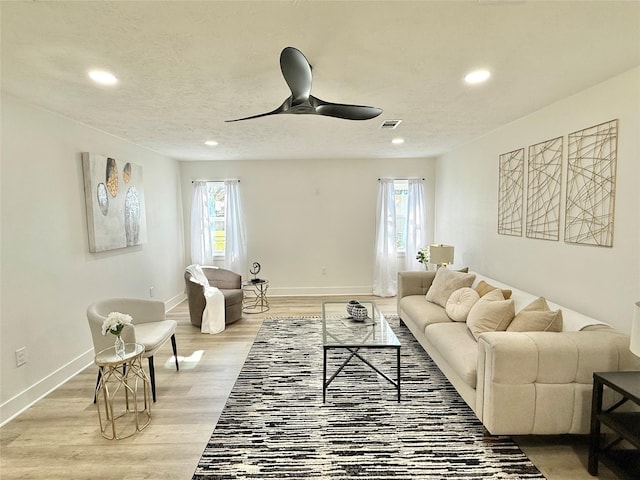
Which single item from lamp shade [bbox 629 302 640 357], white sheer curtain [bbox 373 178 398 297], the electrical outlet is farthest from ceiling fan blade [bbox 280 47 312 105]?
white sheer curtain [bbox 373 178 398 297]

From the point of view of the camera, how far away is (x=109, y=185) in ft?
11.6

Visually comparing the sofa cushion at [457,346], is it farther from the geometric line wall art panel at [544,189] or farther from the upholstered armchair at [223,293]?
the upholstered armchair at [223,293]

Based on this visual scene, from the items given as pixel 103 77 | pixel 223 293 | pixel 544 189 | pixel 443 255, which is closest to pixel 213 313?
pixel 223 293

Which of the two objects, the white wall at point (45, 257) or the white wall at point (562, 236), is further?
the white wall at point (45, 257)

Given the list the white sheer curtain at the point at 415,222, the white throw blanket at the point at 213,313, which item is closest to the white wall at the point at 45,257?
the white throw blanket at the point at 213,313

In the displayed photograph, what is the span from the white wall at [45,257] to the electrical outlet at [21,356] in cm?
3

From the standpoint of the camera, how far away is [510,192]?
3.42 m

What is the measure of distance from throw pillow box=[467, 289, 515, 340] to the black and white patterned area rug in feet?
1.98

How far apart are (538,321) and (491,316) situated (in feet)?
1.23

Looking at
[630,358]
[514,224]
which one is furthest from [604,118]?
[630,358]

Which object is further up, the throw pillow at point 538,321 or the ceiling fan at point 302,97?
the ceiling fan at point 302,97

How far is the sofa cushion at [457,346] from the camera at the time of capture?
2.21 m

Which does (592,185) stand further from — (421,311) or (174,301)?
(174,301)

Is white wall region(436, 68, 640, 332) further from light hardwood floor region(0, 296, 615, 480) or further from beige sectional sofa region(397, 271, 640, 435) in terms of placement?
light hardwood floor region(0, 296, 615, 480)
